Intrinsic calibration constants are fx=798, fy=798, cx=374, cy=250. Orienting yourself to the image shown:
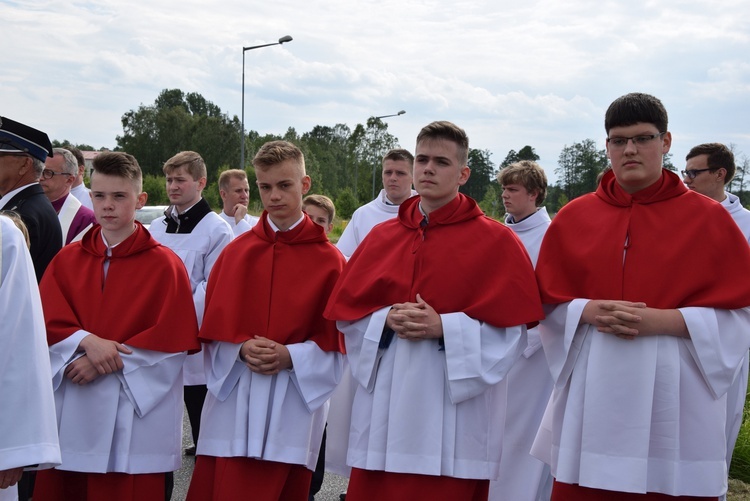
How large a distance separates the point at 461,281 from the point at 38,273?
10.0 ft

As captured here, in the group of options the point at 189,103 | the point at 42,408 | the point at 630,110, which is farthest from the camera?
the point at 189,103

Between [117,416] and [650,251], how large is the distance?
2.97 m

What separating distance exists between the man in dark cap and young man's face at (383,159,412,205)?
117 inches

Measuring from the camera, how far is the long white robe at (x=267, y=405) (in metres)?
4.39

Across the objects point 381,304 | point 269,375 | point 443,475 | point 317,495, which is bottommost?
point 317,495

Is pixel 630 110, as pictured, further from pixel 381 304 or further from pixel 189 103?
pixel 189 103

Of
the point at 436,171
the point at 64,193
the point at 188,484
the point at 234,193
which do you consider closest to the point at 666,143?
the point at 436,171

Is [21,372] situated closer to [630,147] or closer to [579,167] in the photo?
[630,147]

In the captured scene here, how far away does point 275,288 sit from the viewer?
15.1 ft

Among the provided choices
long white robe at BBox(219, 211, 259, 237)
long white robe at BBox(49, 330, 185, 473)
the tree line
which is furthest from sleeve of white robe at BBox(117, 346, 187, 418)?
the tree line

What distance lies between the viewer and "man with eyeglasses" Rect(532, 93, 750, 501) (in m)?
3.64

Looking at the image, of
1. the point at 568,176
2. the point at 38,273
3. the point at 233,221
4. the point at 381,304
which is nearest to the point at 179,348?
the point at 381,304

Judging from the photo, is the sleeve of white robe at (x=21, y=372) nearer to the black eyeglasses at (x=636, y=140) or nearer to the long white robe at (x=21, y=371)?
the long white robe at (x=21, y=371)

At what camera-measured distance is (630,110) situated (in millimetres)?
3895
